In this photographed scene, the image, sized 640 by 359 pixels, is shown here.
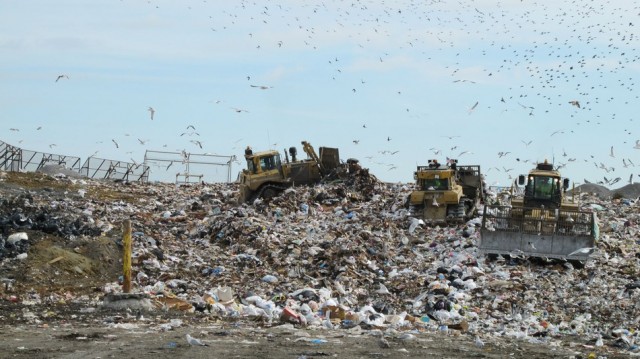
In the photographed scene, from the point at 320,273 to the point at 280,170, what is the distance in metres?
10.8

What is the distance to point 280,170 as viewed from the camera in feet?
85.1

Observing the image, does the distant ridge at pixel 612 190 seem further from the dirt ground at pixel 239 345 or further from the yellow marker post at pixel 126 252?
the yellow marker post at pixel 126 252

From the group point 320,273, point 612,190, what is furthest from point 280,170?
point 612,190

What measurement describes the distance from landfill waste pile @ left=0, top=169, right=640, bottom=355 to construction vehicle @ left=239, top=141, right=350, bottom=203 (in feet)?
6.47

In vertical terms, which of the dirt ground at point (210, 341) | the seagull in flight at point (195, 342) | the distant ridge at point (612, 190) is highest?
the distant ridge at point (612, 190)

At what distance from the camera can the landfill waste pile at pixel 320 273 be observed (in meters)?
11.1

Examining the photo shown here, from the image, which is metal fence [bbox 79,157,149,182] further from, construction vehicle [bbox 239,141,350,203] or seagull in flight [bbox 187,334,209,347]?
seagull in flight [bbox 187,334,209,347]

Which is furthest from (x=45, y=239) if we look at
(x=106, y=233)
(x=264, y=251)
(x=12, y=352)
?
(x=12, y=352)

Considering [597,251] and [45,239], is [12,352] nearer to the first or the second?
[45,239]

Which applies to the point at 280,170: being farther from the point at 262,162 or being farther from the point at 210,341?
the point at 210,341

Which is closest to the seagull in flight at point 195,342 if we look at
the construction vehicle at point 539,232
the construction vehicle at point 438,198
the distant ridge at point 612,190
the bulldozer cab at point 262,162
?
the construction vehicle at point 539,232

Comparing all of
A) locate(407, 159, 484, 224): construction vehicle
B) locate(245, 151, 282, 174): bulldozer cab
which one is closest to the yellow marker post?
locate(407, 159, 484, 224): construction vehicle

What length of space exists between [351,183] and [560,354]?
17500 millimetres

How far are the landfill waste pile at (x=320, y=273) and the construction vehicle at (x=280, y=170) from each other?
1972 mm
